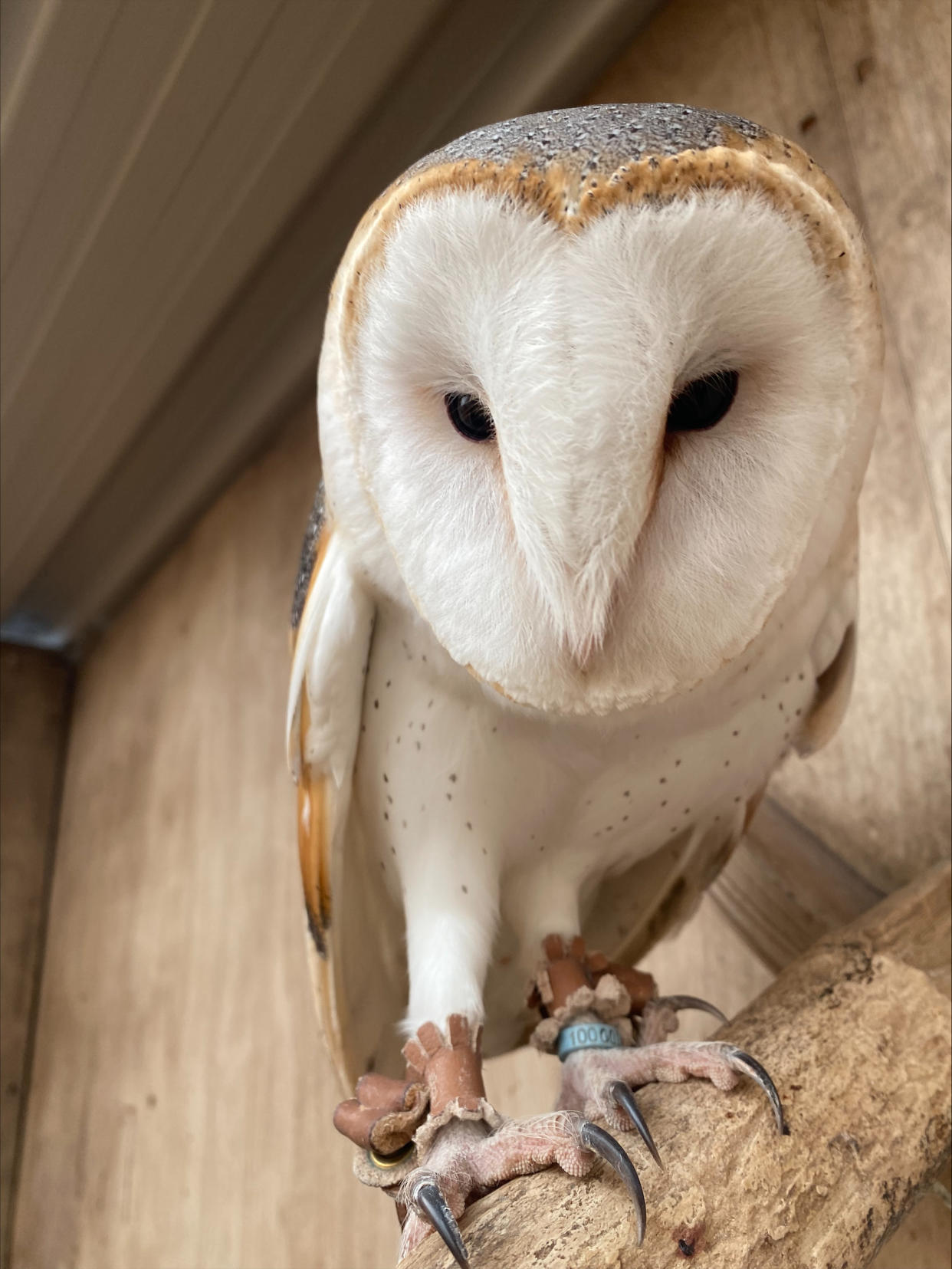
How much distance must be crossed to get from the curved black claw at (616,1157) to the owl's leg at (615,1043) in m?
0.04

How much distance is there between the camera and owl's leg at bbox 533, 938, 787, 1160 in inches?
28.4

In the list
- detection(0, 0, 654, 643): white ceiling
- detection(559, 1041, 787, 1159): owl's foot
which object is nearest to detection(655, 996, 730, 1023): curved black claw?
detection(559, 1041, 787, 1159): owl's foot

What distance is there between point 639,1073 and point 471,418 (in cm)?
55

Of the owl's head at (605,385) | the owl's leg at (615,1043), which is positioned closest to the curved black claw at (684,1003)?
the owl's leg at (615,1043)

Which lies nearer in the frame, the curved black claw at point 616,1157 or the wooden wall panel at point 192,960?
the curved black claw at point 616,1157

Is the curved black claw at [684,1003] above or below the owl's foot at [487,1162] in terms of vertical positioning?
above

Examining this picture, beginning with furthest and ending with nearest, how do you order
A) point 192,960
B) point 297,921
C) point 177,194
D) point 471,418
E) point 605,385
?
point 297,921
point 192,960
point 177,194
point 471,418
point 605,385

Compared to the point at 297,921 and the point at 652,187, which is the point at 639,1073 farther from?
the point at 297,921

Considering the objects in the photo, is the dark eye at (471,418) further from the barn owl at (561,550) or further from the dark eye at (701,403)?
the dark eye at (701,403)

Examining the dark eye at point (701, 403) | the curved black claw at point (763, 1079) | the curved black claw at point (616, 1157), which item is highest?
the dark eye at point (701, 403)

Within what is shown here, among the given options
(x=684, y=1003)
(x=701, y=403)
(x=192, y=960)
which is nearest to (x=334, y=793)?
(x=684, y=1003)

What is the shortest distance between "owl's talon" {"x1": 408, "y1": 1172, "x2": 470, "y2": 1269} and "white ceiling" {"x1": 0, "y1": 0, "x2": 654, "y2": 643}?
986 mm

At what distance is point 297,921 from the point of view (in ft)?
5.32

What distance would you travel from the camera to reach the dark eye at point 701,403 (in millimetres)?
644
